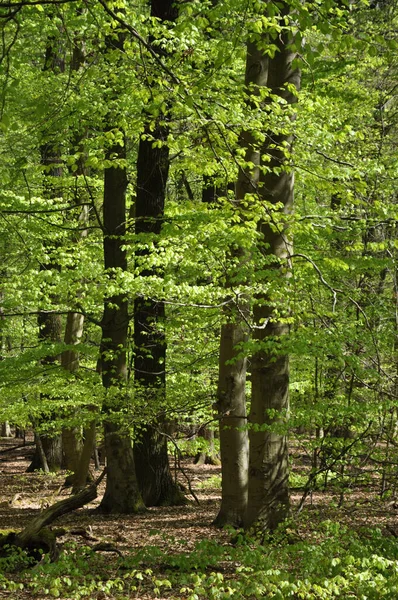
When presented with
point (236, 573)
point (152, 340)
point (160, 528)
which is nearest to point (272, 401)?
point (236, 573)

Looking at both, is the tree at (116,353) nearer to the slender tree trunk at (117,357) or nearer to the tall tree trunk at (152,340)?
the slender tree trunk at (117,357)

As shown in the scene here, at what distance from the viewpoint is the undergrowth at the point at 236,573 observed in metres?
4.69

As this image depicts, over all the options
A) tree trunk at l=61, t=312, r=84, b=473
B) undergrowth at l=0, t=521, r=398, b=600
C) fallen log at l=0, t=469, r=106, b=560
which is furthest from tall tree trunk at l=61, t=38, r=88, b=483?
undergrowth at l=0, t=521, r=398, b=600

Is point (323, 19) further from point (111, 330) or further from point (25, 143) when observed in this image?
point (25, 143)

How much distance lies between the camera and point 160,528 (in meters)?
9.95

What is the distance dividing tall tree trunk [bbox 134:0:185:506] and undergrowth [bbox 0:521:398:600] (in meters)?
3.79

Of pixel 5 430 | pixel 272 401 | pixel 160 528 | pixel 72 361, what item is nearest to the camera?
pixel 272 401

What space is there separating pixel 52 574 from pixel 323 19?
534 centimetres

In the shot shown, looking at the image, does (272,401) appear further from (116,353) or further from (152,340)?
(152,340)

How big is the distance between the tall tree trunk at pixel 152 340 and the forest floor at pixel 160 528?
534 millimetres

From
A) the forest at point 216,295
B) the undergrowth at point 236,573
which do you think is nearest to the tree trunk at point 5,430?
the forest at point 216,295

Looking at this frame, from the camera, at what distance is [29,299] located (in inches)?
455

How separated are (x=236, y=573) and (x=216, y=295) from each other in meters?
3.33

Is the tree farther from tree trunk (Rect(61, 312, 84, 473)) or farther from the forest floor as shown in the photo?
tree trunk (Rect(61, 312, 84, 473))
